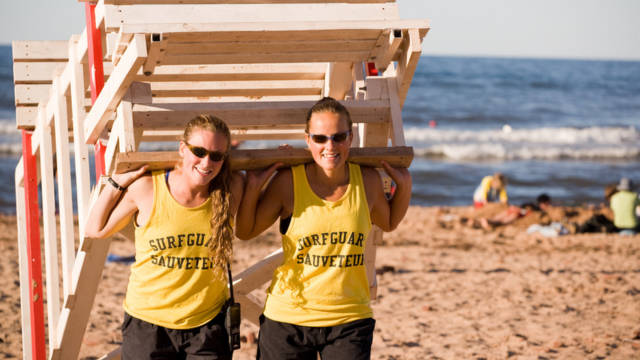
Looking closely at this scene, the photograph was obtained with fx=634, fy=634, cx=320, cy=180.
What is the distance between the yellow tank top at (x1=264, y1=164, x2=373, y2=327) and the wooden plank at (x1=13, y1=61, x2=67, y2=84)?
2.75m

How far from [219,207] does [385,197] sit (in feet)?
2.77

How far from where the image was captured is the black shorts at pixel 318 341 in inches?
113

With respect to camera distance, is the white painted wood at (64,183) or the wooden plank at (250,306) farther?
the wooden plank at (250,306)

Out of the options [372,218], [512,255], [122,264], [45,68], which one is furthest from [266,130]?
[512,255]

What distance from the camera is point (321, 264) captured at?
2.87 m

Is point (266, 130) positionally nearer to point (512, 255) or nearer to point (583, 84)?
point (512, 255)

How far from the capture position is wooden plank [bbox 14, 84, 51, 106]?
4.66m

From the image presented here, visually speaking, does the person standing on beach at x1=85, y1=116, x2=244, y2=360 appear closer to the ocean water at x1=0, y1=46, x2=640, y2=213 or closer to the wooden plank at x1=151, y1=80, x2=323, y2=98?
the wooden plank at x1=151, y1=80, x2=323, y2=98

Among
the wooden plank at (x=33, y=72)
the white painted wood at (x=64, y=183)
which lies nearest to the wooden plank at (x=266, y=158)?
the white painted wood at (x=64, y=183)

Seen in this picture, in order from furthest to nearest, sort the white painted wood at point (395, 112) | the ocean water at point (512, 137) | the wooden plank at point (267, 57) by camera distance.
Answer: the ocean water at point (512, 137) → the white painted wood at point (395, 112) → the wooden plank at point (267, 57)

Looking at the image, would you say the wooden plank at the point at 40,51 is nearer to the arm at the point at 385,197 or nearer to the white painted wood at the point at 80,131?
the white painted wood at the point at 80,131

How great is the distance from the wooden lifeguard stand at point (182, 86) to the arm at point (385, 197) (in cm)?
6

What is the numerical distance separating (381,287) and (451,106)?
2585 centimetres

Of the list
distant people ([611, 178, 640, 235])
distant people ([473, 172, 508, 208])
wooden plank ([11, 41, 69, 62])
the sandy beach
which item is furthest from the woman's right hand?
distant people ([473, 172, 508, 208])
